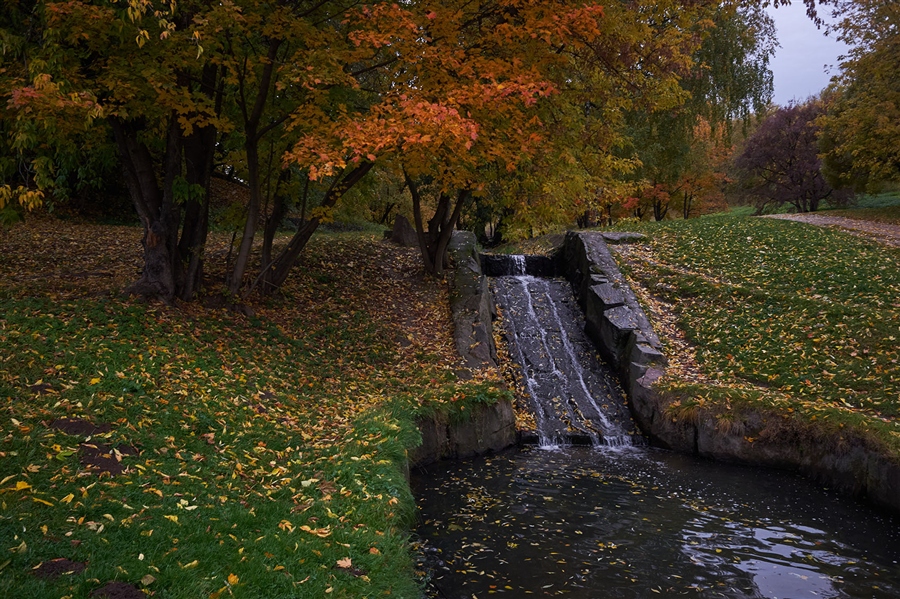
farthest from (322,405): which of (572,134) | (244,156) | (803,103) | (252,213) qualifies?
(803,103)

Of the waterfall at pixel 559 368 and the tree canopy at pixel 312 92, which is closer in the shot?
the tree canopy at pixel 312 92

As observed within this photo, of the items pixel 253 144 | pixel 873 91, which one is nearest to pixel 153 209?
pixel 253 144

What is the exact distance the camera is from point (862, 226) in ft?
64.4

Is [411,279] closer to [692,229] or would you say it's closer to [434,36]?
[434,36]

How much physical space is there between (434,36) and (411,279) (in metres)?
6.89

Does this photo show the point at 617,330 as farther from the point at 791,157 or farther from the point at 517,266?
the point at 791,157

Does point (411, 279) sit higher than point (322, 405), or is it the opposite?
point (411, 279)

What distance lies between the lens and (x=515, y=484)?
7.81 m

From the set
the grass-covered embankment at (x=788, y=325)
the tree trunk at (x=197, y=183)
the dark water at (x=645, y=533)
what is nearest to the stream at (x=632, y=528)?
the dark water at (x=645, y=533)

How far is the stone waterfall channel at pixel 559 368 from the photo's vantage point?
10.3 m

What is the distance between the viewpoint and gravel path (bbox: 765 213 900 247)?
16.9m

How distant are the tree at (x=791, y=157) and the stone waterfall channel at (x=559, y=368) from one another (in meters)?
23.0

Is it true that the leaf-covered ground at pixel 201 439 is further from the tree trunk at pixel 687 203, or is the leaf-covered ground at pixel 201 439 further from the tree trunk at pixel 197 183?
the tree trunk at pixel 687 203

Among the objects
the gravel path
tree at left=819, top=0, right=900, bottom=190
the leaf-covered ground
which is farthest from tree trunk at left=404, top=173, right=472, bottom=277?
tree at left=819, top=0, right=900, bottom=190
